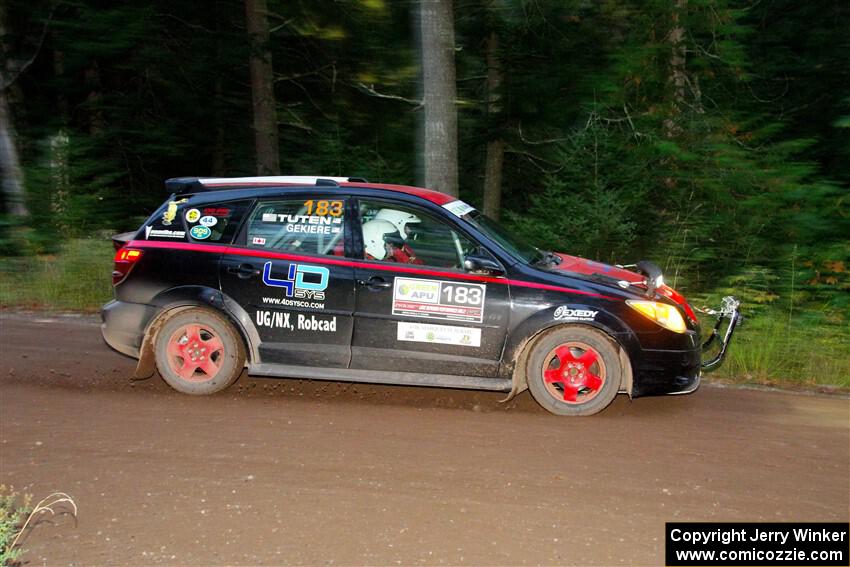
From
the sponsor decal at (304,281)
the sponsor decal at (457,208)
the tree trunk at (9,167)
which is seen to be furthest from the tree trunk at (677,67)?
the tree trunk at (9,167)

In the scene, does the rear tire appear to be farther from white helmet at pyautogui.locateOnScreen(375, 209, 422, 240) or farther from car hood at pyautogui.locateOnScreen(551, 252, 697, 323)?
car hood at pyautogui.locateOnScreen(551, 252, 697, 323)

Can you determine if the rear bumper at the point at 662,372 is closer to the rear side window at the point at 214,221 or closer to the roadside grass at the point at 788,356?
the roadside grass at the point at 788,356

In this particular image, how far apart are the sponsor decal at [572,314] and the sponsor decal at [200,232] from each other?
9.83 ft

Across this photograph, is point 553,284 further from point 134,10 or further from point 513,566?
point 134,10

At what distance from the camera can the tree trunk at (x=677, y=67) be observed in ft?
50.4

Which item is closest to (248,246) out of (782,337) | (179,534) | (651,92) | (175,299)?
(175,299)

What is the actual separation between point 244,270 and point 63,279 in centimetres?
581

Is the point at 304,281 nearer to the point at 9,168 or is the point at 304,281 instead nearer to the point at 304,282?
the point at 304,282

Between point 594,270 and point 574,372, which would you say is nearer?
point 574,372

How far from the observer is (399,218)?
7.68 meters

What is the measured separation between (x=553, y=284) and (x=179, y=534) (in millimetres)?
3579

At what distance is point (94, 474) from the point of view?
5.82 metres

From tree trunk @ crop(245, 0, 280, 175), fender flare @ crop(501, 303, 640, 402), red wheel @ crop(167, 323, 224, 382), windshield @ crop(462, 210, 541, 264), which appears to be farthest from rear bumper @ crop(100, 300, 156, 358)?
tree trunk @ crop(245, 0, 280, 175)

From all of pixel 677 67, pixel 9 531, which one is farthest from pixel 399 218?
pixel 677 67
